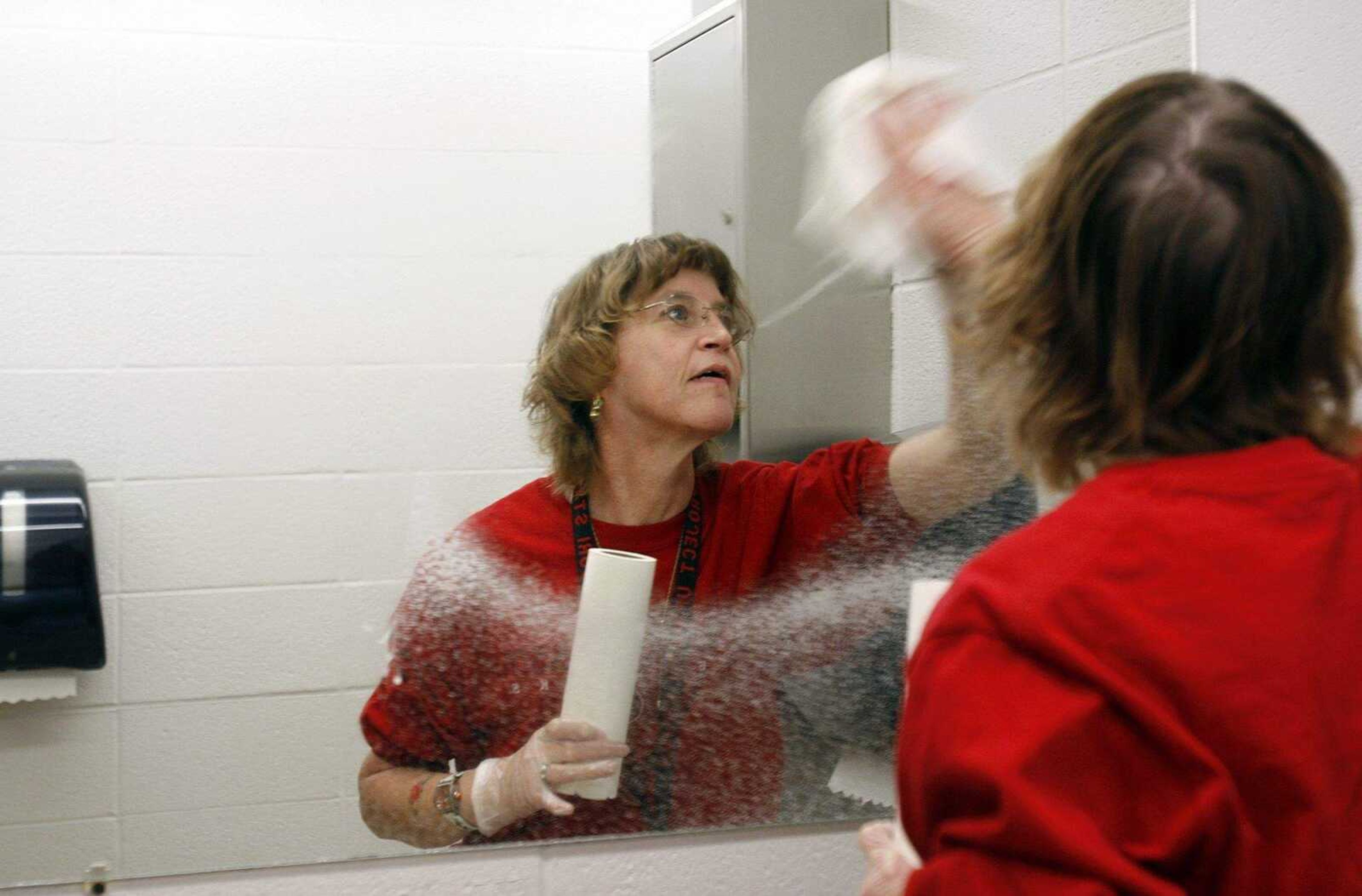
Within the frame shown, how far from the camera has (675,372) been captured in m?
1.25

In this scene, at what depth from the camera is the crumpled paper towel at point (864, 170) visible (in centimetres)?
122

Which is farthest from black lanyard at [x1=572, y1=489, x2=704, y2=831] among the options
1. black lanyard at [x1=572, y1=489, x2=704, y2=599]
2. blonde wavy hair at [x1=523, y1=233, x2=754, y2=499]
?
blonde wavy hair at [x1=523, y1=233, x2=754, y2=499]

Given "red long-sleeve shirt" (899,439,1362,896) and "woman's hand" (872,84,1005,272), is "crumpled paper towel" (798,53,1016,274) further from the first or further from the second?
"red long-sleeve shirt" (899,439,1362,896)

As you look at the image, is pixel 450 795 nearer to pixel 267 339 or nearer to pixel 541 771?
pixel 541 771

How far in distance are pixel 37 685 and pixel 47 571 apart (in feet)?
0.32

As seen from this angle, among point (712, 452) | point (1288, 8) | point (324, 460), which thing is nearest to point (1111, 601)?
point (712, 452)

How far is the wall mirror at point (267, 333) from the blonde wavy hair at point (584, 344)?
0.06ft

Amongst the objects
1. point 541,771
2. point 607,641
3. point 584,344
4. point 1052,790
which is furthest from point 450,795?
point 1052,790

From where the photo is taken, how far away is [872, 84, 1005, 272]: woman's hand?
117 cm

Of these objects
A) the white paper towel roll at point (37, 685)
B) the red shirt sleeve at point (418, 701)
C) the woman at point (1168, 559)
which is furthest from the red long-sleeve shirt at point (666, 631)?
the woman at point (1168, 559)

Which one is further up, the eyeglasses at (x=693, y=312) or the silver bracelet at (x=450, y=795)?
the eyeglasses at (x=693, y=312)

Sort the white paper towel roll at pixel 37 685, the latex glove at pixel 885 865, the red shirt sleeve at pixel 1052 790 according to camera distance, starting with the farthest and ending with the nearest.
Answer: the white paper towel roll at pixel 37 685 → the latex glove at pixel 885 865 → the red shirt sleeve at pixel 1052 790

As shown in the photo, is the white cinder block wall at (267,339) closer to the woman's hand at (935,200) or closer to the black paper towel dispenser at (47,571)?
the black paper towel dispenser at (47,571)

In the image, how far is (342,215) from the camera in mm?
1170
